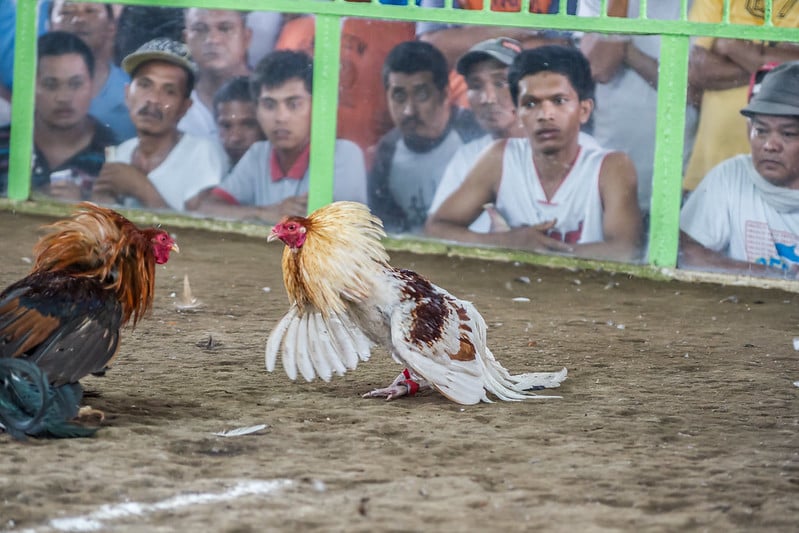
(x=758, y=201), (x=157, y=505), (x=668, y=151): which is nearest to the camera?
(x=157, y=505)

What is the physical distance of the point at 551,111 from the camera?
9.65 meters

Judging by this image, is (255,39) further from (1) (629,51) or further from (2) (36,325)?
(2) (36,325)

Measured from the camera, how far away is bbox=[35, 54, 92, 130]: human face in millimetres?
11023

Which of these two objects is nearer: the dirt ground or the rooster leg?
the dirt ground

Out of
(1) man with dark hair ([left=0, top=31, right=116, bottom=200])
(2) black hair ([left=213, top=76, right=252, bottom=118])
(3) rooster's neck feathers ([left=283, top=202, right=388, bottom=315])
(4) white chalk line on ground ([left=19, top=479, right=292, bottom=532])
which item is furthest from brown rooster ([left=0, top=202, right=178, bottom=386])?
(1) man with dark hair ([left=0, top=31, right=116, bottom=200])

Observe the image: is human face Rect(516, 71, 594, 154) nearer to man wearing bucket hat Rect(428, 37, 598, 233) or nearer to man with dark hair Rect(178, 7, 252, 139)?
man wearing bucket hat Rect(428, 37, 598, 233)

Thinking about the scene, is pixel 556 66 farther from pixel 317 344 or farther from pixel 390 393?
pixel 317 344

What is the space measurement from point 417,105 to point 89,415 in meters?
5.65

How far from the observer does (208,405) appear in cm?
533

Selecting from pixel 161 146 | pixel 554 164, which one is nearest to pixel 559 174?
pixel 554 164

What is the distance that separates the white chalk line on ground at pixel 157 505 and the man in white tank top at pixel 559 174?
230 inches

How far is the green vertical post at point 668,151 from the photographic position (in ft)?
30.5

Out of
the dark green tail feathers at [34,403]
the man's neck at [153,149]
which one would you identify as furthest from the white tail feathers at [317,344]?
the man's neck at [153,149]

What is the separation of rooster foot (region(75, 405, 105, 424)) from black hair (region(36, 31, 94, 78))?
21.8ft
